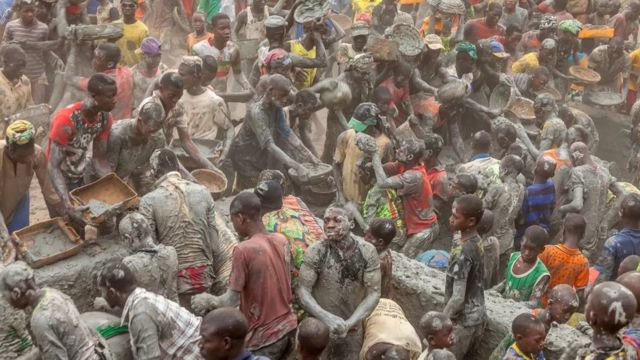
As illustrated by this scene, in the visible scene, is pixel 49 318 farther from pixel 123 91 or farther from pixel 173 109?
pixel 123 91

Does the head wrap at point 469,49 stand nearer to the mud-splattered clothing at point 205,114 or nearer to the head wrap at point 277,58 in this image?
the head wrap at point 277,58

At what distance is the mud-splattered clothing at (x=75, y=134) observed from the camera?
6.46 m

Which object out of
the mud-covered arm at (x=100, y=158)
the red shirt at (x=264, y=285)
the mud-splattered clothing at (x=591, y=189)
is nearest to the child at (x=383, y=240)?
the red shirt at (x=264, y=285)

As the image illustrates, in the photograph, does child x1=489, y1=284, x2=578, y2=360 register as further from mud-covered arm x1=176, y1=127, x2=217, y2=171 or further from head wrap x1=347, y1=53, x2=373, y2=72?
head wrap x1=347, y1=53, x2=373, y2=72

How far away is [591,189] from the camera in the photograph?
8859mm

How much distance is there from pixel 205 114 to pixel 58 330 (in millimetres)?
4329

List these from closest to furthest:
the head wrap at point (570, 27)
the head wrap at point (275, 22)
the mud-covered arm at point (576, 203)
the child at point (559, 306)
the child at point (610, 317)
→ the child at point (610, 317) < the child at point (559, 306) < the mud-covered arm at point (576, 203) < the head wrap at point (275, 22) < the head wrap at point (570, 27)

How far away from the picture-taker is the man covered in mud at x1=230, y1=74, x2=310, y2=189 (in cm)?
825

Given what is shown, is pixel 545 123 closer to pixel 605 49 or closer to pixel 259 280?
pixel 605 49

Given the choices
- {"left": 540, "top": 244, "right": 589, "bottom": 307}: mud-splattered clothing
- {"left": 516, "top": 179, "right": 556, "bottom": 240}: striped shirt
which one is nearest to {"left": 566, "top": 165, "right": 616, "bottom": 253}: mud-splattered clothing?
{"left": 516, "top": 179, "right": 556, "bottom": 240}: striped shirt

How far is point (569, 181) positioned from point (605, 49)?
508 cm

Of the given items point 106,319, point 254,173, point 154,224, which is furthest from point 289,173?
point 106,319

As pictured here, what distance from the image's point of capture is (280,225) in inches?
255

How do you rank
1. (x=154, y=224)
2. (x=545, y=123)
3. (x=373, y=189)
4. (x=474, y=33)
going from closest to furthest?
(x=154, y=224) → (x=373, y=189) → (x=545, y=123) → (x=474, y=33)
